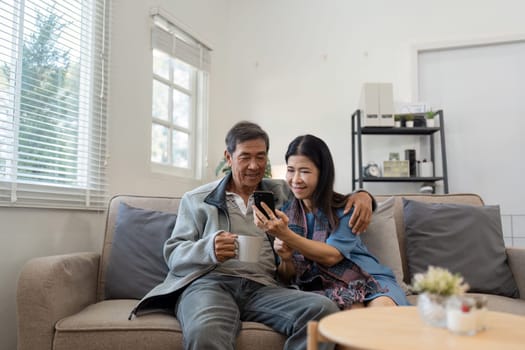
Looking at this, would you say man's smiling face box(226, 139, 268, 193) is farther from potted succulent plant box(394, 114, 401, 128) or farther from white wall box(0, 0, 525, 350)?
potted succulent plant box(394, 114, 401, 128)

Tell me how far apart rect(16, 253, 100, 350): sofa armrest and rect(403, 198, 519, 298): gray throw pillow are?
142 centimetres

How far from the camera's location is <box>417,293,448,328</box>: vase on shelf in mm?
865

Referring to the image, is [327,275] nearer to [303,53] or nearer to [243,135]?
[243,135]

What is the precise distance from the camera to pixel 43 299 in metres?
1.44

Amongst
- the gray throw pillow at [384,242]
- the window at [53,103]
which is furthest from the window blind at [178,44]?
the gray throw pillow at [384,242]

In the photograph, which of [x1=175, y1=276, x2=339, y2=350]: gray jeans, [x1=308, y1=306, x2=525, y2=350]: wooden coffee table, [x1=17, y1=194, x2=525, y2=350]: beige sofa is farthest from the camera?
[x1=17, y1=194, x2=525, y2=350]: beige sofa

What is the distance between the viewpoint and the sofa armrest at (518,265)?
183cm

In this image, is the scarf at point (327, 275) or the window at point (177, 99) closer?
the scarf at point (327, 275)

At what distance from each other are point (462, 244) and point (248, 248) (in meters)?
1.08

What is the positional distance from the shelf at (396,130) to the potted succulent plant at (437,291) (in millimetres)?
2541

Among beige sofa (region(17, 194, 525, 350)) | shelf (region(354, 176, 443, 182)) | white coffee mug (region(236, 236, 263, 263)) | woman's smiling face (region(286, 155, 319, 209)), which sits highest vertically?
shelf (region(354, 176, 443, 182))

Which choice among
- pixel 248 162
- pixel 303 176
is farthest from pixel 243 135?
pixel 303 176

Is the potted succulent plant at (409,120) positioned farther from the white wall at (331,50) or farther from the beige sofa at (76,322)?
the beige sofa at (76,322)

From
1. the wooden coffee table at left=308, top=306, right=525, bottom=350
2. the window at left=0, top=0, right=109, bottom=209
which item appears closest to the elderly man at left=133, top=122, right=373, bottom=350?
the wooden coffee table at left=308, top=306, right=525, bottom=350
